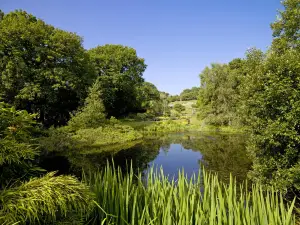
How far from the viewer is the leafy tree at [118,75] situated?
30.8m

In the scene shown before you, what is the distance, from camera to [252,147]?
23.5 feet

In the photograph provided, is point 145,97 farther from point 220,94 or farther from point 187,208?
point 187,208

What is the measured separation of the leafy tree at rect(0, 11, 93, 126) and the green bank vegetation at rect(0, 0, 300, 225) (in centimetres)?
10

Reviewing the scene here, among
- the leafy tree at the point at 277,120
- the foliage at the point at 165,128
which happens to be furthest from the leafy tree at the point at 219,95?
the leafy tree at the point at 277,120

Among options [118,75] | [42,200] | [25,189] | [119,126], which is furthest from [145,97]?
[42,200]

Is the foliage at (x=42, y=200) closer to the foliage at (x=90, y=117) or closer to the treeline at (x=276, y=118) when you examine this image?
the treeline at (x=276, y=118)

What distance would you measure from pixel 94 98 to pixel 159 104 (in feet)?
79.5

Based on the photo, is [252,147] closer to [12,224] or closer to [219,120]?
[12,224]

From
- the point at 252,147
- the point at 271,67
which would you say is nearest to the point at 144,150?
the point at 252,147

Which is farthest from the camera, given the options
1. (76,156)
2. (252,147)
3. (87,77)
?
(87,77)

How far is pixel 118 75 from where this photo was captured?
31203mm

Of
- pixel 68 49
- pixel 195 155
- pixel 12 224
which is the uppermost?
pixel 68 49

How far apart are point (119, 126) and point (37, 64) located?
9852mm

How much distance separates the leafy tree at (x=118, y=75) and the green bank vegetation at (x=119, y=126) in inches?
6.3
